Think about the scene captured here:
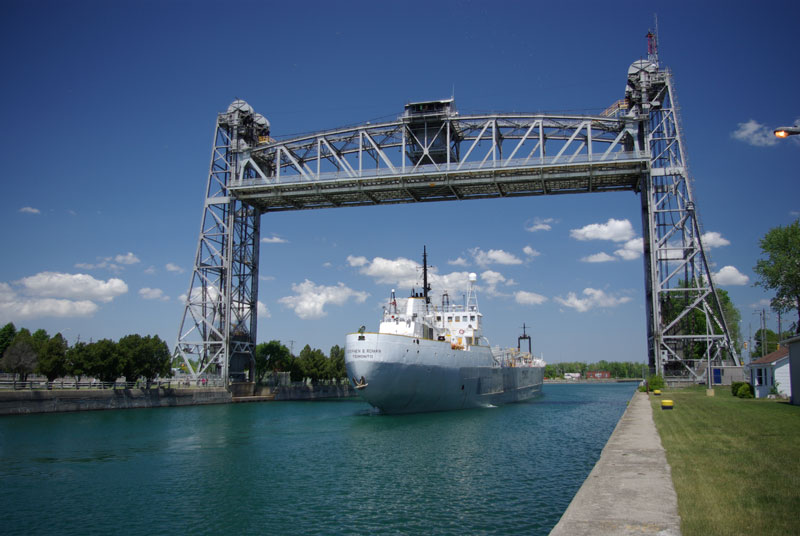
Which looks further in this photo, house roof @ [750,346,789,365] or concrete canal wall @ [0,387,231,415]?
concrete canal wall @ [0,387,231,415]

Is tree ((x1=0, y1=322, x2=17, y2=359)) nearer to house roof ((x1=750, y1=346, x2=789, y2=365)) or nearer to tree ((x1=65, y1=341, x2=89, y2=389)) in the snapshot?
tree ((x1=65, y1=341, x2=89, y2=389))

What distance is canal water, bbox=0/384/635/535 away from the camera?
12.5m

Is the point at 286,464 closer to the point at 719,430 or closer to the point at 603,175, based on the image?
the point at 719,430

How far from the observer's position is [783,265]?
4000cm

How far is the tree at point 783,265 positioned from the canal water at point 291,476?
20.6 m

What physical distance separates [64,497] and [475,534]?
10753mm

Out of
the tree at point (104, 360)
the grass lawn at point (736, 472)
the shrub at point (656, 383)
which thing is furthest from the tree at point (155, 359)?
the grass lawn at point (736, 472)

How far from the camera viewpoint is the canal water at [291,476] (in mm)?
12508

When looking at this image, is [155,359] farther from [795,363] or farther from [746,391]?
[795,363]

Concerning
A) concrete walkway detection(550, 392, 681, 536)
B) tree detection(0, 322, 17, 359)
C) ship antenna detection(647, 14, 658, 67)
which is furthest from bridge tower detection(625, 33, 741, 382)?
tree detection(0, 322, 17, 359)

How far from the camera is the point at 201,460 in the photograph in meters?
20.2

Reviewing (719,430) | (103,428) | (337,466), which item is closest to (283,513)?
(337,466)

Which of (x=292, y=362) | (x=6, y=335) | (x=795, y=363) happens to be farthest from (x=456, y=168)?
(x=6, y=335)

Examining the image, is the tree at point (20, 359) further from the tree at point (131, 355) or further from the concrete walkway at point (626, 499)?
the concrete walkway at point (626, 499)
